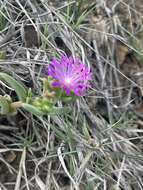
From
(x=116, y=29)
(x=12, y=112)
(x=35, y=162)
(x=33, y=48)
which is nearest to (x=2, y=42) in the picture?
(x=33, y=48)

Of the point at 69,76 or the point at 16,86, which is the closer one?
the point at 69,76

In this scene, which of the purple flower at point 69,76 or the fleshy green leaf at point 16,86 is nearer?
the purple flower at point 69,76

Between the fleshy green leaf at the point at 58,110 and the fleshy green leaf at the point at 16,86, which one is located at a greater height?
the fleshy green leaf at the point at 16,86

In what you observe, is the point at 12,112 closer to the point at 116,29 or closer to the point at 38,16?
the point at 38,16

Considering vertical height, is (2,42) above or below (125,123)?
above

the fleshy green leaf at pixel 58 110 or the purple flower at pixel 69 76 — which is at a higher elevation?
the purple flower at pixel 69 76

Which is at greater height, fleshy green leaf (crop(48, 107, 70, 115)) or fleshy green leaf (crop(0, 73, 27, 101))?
fleshy green leaf (crop(0, 73, 27, 101))

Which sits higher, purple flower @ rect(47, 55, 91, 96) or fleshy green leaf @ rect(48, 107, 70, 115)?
purple flower @ rect(47, 55, 91, 96)

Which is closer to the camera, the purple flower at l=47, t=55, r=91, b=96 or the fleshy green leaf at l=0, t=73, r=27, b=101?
the purple flower at l=47, t=55, r=91, b=96
